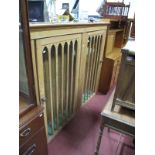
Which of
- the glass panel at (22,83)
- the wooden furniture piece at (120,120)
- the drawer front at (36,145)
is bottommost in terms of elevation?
the drawer front at (36,145)

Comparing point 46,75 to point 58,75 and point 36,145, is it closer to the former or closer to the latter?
point 58,75

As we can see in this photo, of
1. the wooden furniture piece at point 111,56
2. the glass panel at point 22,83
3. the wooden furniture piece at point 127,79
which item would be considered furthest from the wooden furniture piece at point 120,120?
the wooden furniture piece at point 111,56

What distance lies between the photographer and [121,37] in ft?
10.4

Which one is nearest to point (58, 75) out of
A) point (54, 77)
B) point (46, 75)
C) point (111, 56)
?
point (54, 77)

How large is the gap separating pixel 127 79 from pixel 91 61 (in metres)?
1.17

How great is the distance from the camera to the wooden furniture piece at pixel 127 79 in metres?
0.98

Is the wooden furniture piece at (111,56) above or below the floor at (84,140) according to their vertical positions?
above

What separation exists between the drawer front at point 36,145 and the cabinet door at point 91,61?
991mm

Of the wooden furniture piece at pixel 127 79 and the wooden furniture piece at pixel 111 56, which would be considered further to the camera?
the wooden furniture piece at pixel 111 56

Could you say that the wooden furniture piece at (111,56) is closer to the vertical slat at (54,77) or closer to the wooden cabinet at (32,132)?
the vertical slat at (54,77)
